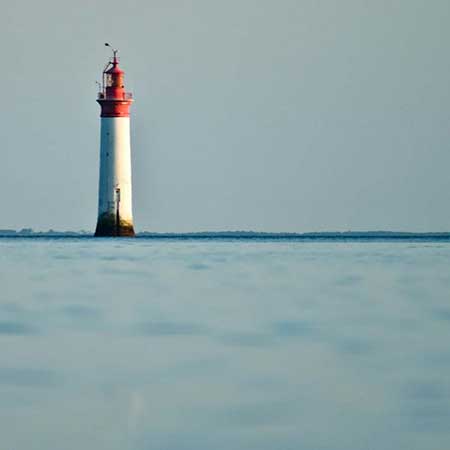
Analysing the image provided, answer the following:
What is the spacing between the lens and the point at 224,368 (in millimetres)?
10391

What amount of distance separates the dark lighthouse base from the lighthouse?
0.21 m

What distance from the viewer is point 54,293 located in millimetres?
19984

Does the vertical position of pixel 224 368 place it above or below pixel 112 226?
above

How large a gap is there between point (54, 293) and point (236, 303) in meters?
3.45

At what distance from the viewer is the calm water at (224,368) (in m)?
7.55

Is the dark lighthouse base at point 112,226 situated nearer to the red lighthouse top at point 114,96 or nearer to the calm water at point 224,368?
the red lighthouse top at point 114,96

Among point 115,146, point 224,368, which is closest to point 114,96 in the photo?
point 115,146

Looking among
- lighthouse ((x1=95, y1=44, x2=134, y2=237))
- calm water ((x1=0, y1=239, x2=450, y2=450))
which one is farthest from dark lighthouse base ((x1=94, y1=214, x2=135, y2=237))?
calm water ((x1=0, y1=239, x2=450, y2=450))

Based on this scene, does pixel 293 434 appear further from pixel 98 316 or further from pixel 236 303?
pixel 236 303

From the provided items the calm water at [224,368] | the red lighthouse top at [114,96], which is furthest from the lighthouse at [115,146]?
the calm water at [224,368]

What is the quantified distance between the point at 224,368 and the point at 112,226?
1577 inches

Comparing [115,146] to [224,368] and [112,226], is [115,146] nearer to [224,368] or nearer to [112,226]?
[112,226]

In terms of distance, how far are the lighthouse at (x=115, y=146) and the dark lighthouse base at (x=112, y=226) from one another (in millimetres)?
209

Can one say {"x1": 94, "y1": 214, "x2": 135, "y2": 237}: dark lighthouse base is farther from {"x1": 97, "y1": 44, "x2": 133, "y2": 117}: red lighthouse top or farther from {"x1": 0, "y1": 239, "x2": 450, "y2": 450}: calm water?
{"x1": 0, "y1": 239, "x2": 450, "y2": 450}: calm water
